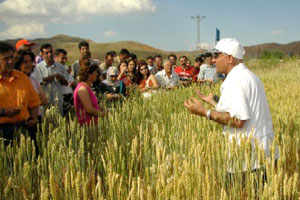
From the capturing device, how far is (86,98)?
3650mm

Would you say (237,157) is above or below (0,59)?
below

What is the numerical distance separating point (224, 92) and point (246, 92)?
161mm

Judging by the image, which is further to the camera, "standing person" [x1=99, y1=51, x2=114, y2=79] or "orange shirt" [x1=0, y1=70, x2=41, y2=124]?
"standing person" [x1=99, y1=51, x2=114, y2=79]

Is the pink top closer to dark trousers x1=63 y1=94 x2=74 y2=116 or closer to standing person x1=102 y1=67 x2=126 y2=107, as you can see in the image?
dark trousers x1=63 y1=94 x2=74 y2=116

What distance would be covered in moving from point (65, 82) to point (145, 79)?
2.06m

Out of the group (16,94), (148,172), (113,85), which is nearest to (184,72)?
(113,85)

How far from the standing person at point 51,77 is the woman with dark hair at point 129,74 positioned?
4.68 ft

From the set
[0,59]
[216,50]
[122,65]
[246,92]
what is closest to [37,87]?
[0,59]

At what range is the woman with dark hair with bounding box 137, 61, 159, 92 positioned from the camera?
6332mm

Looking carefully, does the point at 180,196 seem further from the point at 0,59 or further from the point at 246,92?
the point at 0,59

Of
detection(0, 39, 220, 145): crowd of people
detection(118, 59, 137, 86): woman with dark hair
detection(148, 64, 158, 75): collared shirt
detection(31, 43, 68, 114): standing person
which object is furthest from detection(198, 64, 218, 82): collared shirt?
detection(31, 43, 68, 114): standing person

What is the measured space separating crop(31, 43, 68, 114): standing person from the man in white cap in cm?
286

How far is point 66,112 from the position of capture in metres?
4.90

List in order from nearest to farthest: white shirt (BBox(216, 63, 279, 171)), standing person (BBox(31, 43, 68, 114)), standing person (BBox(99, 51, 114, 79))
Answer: white shirt (BBox(216, 63, 279, 171))
standing person (BBox(31, 43, 68, 114))
standing person (BBox(99, 51, 114, 79))
